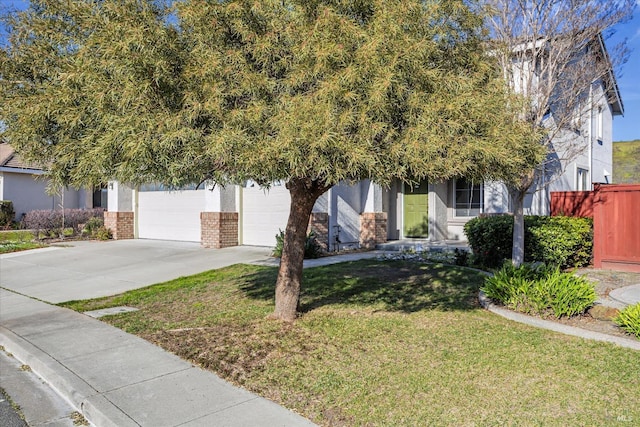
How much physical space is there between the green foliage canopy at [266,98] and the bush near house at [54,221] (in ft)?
59.9

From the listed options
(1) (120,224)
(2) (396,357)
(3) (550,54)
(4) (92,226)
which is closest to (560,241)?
(3) (550,54)

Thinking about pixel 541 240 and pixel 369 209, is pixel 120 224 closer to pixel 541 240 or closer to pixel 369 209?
pixel 369 209

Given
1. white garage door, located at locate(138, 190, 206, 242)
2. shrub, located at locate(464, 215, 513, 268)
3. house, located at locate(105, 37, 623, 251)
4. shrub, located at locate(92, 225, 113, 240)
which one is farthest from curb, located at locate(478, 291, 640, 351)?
shrub, located at locate(92, 225, 113, 240)

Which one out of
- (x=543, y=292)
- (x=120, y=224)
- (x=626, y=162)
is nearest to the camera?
(x=543, y=292)

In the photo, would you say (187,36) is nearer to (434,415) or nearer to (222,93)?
(222,93)

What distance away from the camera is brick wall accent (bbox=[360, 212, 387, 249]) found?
14781 millimetres

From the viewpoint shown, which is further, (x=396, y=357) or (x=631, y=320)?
(x=631, y=320)

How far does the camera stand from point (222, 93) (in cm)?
454

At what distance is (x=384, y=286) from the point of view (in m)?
9.22

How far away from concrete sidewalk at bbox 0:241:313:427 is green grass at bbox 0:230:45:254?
6.16 metres

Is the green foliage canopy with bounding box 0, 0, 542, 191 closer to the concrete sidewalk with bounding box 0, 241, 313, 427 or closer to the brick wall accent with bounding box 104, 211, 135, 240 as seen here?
the concrete sidewalk with bounding box 0, 241, 313, 427

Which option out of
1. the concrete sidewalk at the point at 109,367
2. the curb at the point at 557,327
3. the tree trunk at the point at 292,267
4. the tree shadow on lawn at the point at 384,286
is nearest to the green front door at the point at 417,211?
the tree shadow on lawn at the point at 384,286

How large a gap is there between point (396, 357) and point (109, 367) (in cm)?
324

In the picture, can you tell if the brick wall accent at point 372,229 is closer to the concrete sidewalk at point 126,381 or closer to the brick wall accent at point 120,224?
the concrete sidewalk at point 126,381
